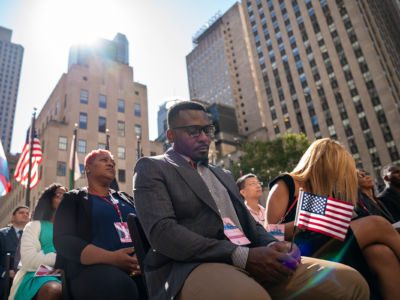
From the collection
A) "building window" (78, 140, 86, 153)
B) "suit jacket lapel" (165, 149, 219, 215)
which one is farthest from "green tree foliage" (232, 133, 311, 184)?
"suit jacket lapel" (165, 149, 219, 215)

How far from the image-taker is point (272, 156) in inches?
1474

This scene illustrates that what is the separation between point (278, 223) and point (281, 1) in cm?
8208

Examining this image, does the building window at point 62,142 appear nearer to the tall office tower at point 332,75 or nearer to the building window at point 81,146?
the building window at point 81,146

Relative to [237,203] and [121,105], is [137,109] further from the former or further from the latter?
[237,203]

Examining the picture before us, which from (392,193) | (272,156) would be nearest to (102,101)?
(272,156)

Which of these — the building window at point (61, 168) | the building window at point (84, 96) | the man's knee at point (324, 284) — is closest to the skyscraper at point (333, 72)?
the building window at point (84, 96)

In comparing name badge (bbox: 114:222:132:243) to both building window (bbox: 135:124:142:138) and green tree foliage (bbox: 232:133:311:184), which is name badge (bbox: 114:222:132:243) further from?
building window (bbox: 135:124:142:138)

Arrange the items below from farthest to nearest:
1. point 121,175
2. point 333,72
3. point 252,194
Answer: point 333,72
point 121,175
point 252,194

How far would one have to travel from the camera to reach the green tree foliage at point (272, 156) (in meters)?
36.8

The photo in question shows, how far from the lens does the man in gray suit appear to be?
6.26ft

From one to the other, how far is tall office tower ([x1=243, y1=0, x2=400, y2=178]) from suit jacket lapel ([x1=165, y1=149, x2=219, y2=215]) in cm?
5679

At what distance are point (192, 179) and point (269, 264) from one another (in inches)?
35.3

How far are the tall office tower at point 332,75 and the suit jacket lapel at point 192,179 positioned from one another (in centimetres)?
5679

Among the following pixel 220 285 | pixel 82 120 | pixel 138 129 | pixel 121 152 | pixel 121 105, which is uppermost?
pixel 121 105
